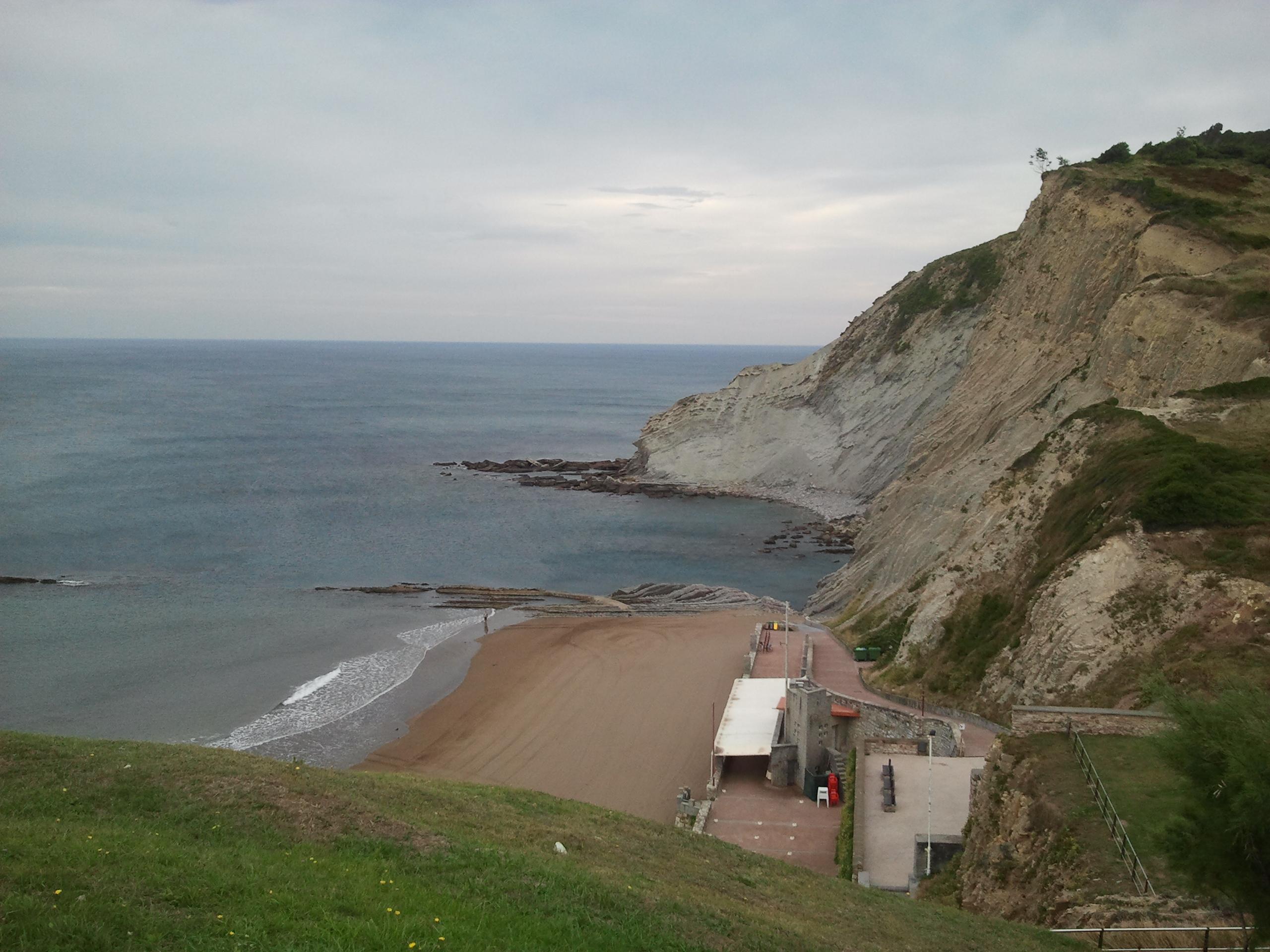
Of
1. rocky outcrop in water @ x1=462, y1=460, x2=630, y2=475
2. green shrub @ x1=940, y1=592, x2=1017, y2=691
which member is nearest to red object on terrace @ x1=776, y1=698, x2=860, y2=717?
green shrub @ x1=940, y1=592, x2=1017, y2=691

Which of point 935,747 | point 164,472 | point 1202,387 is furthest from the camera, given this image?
point 164,472

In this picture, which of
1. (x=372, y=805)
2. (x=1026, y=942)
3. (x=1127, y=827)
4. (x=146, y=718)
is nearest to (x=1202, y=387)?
(x=1127, y=827)

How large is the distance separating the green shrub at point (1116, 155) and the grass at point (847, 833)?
4109 centimetres

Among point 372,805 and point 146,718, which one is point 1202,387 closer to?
point 372,805

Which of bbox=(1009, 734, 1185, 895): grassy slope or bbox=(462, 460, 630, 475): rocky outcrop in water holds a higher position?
bbox=(1009, 734, 1185, 895): grassy slope

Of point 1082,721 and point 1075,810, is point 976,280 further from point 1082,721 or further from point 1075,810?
point 1075,810

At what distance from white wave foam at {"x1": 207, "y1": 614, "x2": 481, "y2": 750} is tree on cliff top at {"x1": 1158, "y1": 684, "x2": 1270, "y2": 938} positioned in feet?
78.9

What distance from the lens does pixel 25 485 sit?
233 feet

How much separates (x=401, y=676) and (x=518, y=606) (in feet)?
34.9

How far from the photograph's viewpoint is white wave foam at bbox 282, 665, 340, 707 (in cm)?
3316

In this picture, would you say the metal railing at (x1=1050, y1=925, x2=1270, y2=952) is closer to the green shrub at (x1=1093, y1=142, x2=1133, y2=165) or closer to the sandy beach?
the sandy beach

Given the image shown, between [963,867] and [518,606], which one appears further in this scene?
[518,606]

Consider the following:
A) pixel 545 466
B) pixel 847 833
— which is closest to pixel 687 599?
pixel 847 833

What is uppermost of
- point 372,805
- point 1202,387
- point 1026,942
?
point 1202,387
